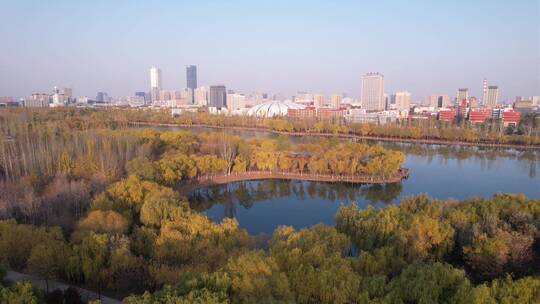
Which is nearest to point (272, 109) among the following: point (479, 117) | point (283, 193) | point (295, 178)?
point (479, 117)

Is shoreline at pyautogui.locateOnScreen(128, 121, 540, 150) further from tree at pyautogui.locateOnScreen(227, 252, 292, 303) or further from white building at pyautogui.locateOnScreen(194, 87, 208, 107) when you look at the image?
white building at pyautogui.locateOnScreen(194, 87, 208, 107)

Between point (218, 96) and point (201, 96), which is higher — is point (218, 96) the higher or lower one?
the lower one

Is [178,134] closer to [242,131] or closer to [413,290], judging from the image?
[242,131]

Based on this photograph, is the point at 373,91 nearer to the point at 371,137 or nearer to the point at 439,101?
the point at 439,101

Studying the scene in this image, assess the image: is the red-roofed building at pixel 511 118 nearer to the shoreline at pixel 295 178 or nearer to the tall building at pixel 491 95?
the shoreline at pixel 295 178

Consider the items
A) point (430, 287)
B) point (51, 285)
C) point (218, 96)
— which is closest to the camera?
point (430, 287)

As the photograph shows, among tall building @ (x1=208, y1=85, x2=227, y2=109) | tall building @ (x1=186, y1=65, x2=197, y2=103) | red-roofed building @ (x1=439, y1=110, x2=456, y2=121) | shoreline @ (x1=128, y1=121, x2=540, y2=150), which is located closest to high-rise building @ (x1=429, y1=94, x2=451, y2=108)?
red-roofed building @ (x1=439, y1=110, x2=456, y2=121)

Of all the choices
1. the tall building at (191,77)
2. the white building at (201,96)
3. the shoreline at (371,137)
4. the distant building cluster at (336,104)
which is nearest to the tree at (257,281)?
the shoreline at (371,137)

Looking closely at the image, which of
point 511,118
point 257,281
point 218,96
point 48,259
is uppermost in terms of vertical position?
point 218,96
